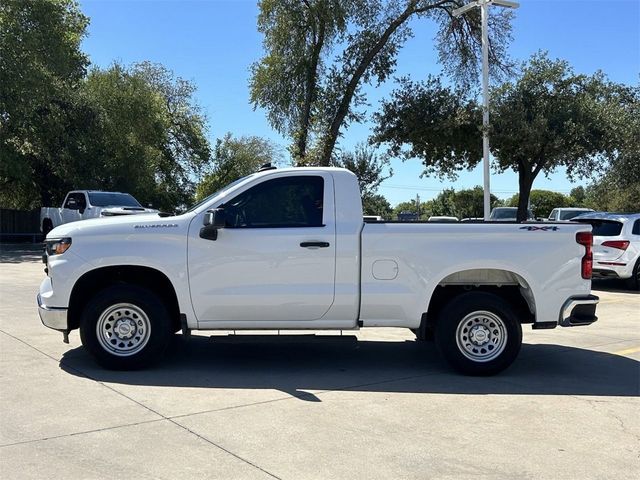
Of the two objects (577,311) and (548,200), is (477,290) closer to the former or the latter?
(577,311)

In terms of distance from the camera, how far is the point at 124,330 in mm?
6273

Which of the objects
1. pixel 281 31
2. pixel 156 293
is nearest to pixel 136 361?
pixel 156 293

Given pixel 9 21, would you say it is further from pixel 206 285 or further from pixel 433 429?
pixel 433 429

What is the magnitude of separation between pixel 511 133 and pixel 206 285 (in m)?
15.1

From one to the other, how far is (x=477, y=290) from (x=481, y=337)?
1.65 ft

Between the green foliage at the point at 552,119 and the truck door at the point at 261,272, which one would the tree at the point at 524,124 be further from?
the truck door at the point at 261,272

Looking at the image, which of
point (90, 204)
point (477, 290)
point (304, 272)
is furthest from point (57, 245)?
point (90, 204)

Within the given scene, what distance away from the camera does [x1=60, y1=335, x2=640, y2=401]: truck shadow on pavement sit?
5.93 m

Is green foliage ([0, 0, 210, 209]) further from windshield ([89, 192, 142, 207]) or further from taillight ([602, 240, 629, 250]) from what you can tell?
taillight ([602, 240, 629, 250])

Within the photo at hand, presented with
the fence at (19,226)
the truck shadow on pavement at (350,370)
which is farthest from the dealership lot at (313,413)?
the fence at (19,226)

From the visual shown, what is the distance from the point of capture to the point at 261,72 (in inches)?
950

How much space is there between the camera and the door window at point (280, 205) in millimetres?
6309

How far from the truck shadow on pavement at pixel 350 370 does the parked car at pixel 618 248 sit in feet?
21.3

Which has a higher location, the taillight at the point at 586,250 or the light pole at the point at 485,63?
the light pole at the point at 485,63
